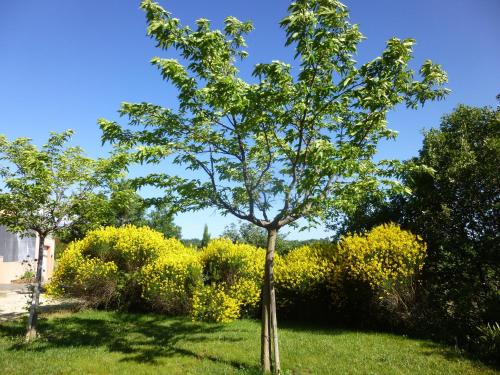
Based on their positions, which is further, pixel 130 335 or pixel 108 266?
pixel 108 266

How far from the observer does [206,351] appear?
906 cm

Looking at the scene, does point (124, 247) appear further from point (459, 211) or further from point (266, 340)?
point (459, 211)

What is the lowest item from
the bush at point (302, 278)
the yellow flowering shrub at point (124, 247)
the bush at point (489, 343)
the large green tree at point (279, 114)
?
the bush at point (489, 343)

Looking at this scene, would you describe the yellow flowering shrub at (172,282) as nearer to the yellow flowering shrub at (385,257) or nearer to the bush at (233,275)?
the bush at (233,275)

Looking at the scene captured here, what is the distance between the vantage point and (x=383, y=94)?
6.20m

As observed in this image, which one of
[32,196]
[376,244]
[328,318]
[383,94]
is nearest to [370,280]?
[376,244]

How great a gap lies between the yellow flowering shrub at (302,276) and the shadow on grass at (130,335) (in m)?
2.62

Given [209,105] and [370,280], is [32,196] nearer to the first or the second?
[209,105]

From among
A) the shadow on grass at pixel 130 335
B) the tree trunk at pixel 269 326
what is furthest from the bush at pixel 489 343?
the shadow on grass at pixel 130 335

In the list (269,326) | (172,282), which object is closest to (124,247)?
(172,282)

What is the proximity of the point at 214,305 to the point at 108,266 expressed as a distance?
5.10 m

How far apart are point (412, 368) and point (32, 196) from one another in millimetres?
9883

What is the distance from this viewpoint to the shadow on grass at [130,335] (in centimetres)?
893

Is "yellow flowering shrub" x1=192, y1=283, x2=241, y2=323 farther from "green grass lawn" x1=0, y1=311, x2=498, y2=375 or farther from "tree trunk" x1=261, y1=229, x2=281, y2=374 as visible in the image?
"tree trunk" x1=261, y1=229, x2=281, y2=374
